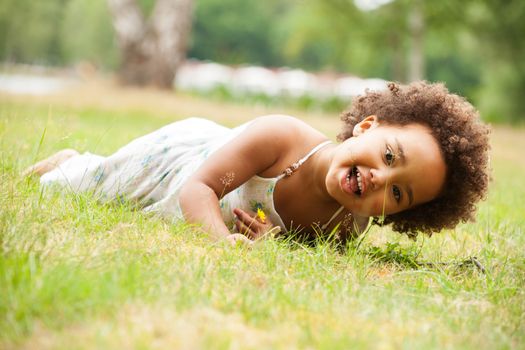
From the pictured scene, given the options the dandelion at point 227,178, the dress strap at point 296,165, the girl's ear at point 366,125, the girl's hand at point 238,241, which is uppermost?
the girl's ear at point 366,125

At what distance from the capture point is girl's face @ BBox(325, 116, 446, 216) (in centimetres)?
256

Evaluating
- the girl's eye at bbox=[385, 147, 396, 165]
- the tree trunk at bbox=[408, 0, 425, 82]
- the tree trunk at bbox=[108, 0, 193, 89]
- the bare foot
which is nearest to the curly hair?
the girl's eye at bbox=[385, 147, 396, 165]

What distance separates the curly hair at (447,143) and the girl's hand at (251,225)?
56cm

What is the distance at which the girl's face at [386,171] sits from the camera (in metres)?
2.56

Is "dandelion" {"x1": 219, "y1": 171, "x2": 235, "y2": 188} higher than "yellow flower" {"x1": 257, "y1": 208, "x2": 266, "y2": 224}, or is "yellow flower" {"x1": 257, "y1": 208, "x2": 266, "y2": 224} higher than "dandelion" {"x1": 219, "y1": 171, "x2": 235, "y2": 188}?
"dandelion" {"x1": 219, "y1": 171, "x2": 235, "y2": 188}

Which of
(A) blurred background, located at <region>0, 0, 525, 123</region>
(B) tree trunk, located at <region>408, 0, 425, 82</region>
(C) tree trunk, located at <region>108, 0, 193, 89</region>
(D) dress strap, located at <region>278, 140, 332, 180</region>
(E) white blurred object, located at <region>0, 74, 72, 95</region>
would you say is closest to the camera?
(D) dress strap, located at <region>278, 140, 332, 180</region>

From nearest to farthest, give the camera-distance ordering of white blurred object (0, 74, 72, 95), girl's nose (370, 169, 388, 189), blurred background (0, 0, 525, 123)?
girl's nose (370, 169, 388, 189) → white blurred object (0, 74, 72, 95) → blurred background (0, 0, 525, 123)

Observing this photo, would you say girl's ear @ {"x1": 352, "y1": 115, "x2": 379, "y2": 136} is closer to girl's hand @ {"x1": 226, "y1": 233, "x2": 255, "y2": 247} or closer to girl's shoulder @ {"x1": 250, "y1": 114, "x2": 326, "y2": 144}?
girl's shoulder @ {"x1": 250, "y1": 114, "x2": 326, "y2": 144}

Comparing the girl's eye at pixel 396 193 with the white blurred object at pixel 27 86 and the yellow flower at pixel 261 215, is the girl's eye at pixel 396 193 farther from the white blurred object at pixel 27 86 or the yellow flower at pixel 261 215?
the white blurred object at pixel 27 86

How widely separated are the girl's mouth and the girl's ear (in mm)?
296

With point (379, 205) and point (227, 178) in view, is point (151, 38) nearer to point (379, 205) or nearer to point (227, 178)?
point (227, 178)

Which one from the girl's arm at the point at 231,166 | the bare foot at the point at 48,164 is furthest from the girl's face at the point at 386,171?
the bare foot at the point at 48,164

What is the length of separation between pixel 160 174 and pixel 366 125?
1198 mm

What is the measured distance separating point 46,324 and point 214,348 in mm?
415
